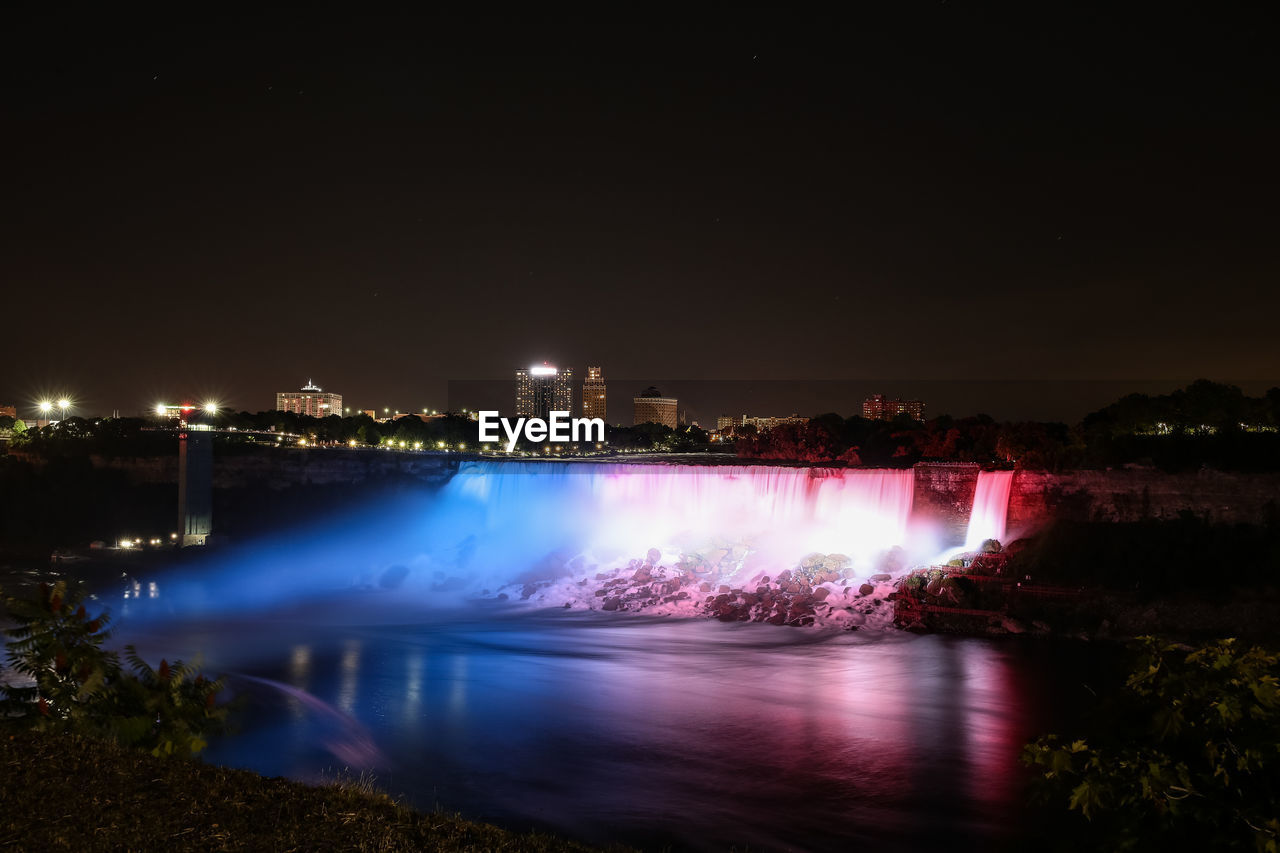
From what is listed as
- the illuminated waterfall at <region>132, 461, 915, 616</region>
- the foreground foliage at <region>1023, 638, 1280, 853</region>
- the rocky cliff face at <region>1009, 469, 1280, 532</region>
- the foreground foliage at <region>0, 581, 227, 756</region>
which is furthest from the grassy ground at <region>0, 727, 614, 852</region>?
the rocky cliff face at <region>1009, 469, 1280, 532</region>

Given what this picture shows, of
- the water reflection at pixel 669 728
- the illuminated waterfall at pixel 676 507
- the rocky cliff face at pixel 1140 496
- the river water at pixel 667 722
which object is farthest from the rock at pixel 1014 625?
the illuminated waterfall at pixel 676 507

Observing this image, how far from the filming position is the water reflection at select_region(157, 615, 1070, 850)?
15.7m

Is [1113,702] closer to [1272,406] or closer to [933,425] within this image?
[1272,406]

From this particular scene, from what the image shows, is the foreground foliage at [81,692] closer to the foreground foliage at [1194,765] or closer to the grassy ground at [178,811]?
the grassy ground at [178,811]

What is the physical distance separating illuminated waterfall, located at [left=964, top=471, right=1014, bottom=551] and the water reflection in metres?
8.02

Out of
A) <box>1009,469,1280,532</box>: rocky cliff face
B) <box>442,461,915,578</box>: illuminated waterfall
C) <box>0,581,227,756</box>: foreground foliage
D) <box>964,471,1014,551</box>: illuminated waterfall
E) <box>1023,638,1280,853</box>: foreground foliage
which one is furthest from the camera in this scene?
<box>442,461,915,578</box>: illuminated waterfall

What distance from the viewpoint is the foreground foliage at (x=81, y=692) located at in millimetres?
9117

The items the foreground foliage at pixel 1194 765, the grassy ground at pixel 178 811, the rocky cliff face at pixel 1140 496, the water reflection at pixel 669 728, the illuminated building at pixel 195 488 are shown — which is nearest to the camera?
the foreground foliage at pixel 1194 765

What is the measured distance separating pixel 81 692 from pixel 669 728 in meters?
14.0

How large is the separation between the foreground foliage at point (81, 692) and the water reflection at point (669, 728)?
21.4 feet

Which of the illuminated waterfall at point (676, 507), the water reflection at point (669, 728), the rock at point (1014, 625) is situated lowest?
the water reflection at point (669, 728)

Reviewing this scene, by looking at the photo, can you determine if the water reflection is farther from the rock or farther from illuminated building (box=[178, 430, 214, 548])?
illuminated building (box=[178, 430, 214, 548])

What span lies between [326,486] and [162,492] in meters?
8.98

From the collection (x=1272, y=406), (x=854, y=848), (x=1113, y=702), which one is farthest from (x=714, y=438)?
(x=1113, y=702)
